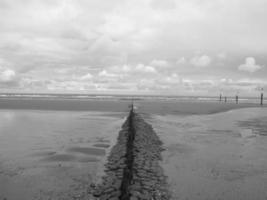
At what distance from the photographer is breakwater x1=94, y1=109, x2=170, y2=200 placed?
22.9ft

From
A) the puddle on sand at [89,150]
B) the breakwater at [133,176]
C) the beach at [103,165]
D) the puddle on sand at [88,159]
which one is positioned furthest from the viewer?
the puddle on sand at [89,150]

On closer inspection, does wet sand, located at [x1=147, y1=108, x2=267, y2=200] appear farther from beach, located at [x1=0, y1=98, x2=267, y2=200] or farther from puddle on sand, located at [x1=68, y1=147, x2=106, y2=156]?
puddle on sand, located at [x1=68, y1=147, x2=106, y2=156]

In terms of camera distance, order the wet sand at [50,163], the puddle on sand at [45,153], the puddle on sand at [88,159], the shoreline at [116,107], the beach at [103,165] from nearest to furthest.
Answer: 1. the wet sand at [50,163]
2. the beach at [103,165]
3. the puddle on sand at [88,159]
4. the puddle on sand at [45,153]
5. the shoreline at [116,107]

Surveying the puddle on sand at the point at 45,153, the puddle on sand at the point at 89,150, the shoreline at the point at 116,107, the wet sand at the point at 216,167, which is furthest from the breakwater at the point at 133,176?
the shoreline at the point at 116,107

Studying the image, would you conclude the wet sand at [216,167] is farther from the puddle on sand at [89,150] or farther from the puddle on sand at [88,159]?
the puddle on sand at [89,150]

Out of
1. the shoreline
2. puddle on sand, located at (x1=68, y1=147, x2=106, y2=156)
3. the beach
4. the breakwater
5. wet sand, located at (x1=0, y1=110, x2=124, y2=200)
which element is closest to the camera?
the breakwater

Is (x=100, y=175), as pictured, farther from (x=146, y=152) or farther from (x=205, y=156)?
(x=205, y=156)

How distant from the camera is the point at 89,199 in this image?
6.89m

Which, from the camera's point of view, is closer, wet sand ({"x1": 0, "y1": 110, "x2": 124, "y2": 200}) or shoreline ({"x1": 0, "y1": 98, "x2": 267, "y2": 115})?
wet sand ({"x1": 0, "y1": 110, "x2": 124, "y2": 200})

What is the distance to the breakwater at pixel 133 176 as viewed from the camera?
698 cm

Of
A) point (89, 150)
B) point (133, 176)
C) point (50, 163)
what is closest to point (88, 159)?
point (89, 150)

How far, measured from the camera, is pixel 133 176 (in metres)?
8.21

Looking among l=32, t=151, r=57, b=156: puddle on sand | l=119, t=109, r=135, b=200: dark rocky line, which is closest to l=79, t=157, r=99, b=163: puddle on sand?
l=119, t=109, r=135, b=200: dark rocky line

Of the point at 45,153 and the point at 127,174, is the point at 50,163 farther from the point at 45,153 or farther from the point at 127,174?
the point at 127,174
